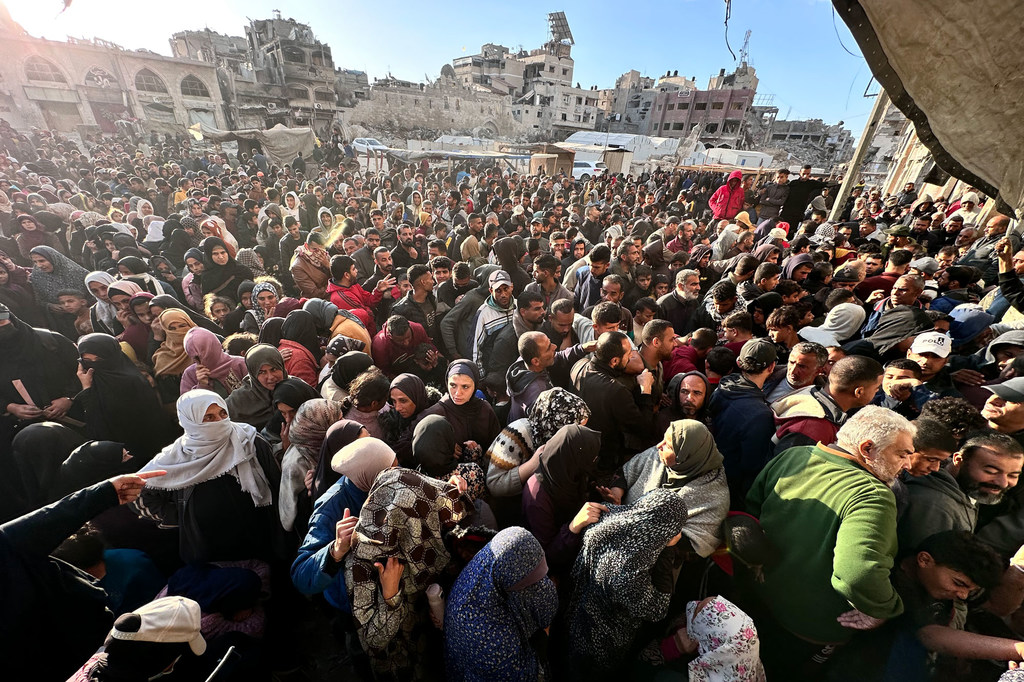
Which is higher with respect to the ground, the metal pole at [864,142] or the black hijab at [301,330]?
the metal pole at [864,142]

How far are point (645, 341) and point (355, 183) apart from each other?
487 inches

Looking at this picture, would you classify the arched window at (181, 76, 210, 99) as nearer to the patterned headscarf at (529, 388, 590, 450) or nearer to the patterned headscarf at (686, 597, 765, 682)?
the patterned headscarf at (529, 388, 590, 450)

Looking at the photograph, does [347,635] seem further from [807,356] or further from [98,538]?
[807,356]

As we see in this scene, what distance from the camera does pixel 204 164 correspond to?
56.4 feet

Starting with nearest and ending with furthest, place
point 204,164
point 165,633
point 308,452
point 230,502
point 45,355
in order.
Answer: point 165,633, point 230,502, point 308,452, point 45,355, point 204,164

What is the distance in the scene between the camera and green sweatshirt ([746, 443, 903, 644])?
1616 mm

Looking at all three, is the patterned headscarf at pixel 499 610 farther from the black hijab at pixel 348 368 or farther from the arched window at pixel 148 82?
the arched window at pixel 148 82

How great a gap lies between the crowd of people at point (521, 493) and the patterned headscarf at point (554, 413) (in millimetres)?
16

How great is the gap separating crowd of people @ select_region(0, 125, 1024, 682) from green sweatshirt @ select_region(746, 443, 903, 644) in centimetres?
1

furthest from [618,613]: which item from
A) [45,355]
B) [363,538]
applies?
[45,355]

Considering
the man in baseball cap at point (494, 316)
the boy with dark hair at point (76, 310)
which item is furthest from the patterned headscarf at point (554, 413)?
the boy with dark hair at point (76, 310)

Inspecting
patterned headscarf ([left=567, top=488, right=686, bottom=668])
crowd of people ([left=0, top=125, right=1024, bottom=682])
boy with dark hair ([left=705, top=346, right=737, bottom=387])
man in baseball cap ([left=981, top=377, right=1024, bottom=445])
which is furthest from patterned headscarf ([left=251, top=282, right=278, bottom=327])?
man in baseball cap ([left=981, top=377, right=1024, bottom=445])

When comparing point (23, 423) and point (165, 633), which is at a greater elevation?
point (165, 633)

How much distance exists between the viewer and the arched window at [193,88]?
33759mm
